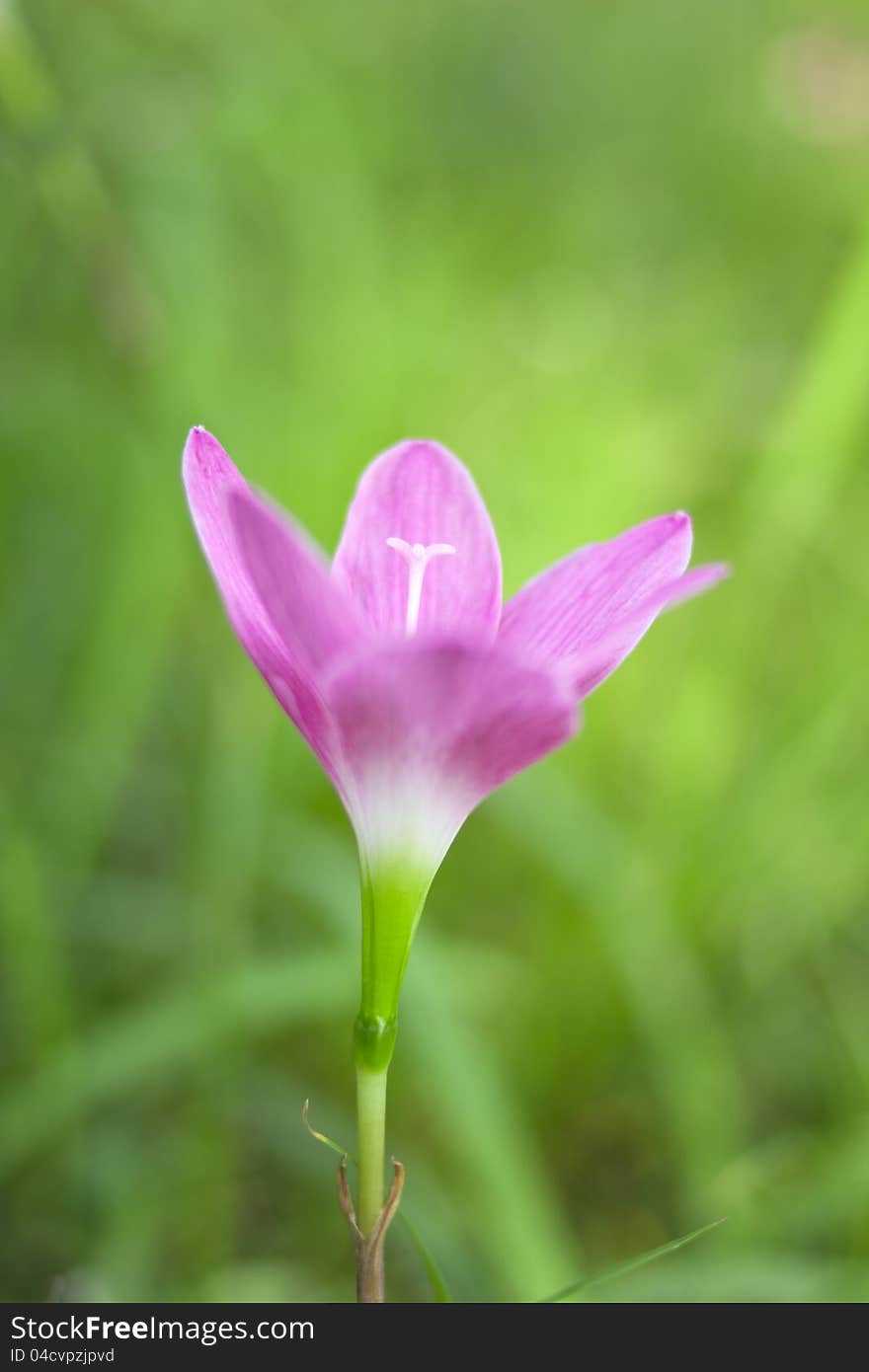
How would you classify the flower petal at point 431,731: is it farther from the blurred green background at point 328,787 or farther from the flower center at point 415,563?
the blurred green background at point 328,787

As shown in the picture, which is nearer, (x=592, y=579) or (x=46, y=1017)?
(x=592, y=579)

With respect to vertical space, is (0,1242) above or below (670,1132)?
below

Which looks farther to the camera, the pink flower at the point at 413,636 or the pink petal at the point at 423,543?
the pink petal at the point at 423,543

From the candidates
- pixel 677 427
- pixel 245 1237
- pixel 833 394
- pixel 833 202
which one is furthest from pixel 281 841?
pixel 833 202

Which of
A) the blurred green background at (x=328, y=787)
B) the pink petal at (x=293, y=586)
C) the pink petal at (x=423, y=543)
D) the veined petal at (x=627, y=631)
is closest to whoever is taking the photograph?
the pink petal at (x=293, y=586)

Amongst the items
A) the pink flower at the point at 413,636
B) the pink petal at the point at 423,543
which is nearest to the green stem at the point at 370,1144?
the pink flower at the point at 413,636

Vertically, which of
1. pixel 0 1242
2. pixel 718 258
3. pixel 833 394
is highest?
pixel 718 258

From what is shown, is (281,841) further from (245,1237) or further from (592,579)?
(592,579)
